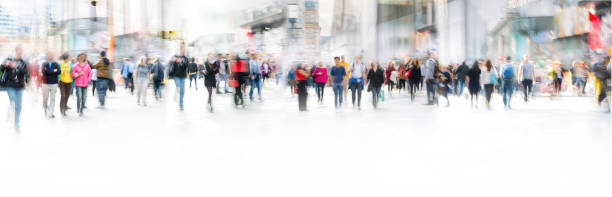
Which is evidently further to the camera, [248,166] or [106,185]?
[248,166]

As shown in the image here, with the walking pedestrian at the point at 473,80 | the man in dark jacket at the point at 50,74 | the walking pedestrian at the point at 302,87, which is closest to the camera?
the man in dark jacket at the point at 50,74

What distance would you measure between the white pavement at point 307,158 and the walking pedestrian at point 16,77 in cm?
47

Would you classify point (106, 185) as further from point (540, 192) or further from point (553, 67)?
point (553, 67)

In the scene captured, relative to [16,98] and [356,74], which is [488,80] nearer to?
[356,74]

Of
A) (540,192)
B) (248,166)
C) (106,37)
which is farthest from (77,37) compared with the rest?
(540,192)

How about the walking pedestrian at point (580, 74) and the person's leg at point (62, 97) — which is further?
the walking pedestrian at point (580, 74)

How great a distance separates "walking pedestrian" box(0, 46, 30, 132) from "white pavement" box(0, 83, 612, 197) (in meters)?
0.47

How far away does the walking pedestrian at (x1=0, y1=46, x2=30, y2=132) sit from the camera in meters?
10.0

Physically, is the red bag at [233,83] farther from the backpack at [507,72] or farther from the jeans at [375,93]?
the backpack at [507,72]

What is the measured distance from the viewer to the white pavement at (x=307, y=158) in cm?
486

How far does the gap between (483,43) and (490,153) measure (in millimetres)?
23882

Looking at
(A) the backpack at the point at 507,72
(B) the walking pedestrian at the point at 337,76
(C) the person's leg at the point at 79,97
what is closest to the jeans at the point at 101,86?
(C) the person's leg at the point at 79,97

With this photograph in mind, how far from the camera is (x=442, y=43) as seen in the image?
33.0 m

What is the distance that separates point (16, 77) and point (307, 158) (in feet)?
19.8
